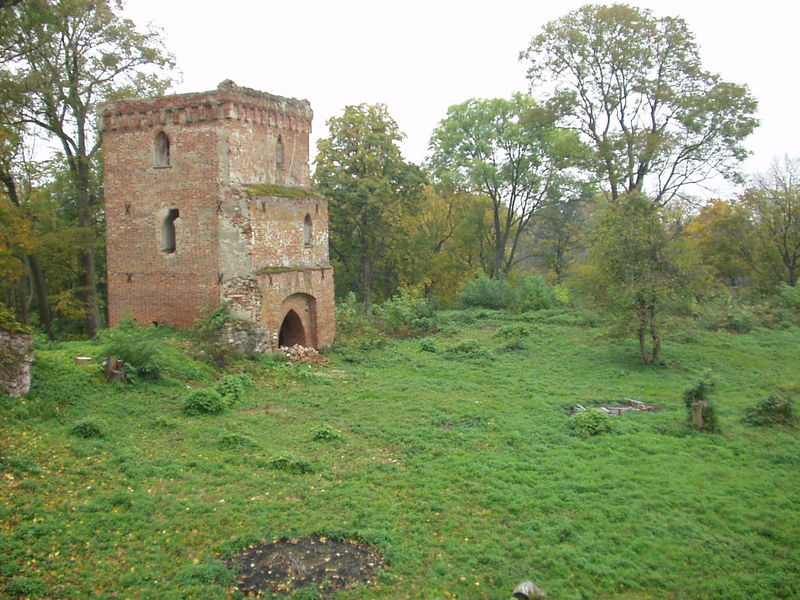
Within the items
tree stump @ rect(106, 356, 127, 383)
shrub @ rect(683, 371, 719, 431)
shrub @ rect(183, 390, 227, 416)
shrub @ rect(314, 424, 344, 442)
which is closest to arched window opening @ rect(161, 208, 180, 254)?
tree stump @ rect(106, 356, 127, 383)

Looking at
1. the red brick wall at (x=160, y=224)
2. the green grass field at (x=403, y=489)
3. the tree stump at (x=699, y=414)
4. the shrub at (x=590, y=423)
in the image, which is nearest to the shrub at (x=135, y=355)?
the green grass field at (x=403, y=489)

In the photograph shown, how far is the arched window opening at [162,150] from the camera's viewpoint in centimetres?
1717

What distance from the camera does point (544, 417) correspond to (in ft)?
41.4

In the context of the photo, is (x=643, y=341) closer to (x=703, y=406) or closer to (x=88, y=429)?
(x=703, y=406)

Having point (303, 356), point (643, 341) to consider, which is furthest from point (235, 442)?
point (643, 341)

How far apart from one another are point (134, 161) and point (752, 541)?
16662mm

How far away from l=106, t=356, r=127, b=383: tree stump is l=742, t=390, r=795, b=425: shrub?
12.6m

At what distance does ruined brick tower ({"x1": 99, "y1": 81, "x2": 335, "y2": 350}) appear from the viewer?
16.7 metres

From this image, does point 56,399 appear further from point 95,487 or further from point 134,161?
point 134,161

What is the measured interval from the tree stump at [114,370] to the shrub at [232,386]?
1.91 meters

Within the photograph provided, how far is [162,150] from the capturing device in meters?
17.3

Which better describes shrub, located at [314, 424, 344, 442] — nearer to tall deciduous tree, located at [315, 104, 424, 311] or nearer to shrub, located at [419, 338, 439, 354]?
shrub, located at [419, 338, 439, 354]

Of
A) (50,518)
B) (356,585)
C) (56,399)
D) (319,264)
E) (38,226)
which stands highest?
(38,226)

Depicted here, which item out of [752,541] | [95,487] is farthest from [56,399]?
[752,541]
